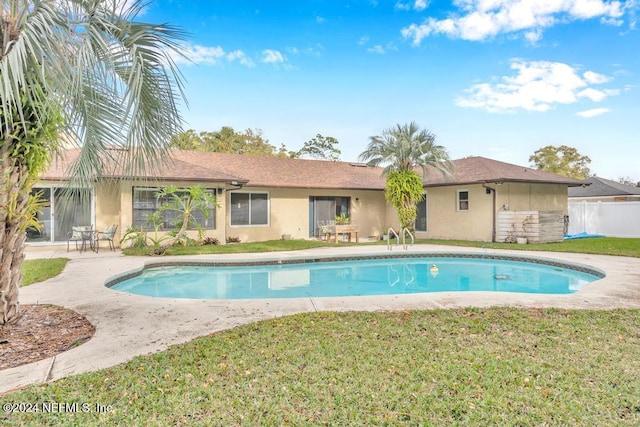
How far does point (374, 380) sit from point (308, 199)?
15077 millimetres

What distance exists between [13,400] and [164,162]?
2611mm

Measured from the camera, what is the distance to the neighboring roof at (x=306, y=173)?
15.2 metres

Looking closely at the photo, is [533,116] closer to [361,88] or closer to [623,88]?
[623,88]

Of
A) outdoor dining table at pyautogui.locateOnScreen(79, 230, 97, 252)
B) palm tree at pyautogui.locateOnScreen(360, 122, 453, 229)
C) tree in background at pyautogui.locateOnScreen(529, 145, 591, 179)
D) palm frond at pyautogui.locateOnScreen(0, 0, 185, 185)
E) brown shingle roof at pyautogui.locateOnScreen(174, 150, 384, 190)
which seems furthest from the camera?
tree in background at pyautogui.locateOnScreen(529, 145, 591, 179)

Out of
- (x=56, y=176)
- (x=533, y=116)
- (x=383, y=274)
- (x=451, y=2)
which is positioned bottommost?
(x=383, y=274)

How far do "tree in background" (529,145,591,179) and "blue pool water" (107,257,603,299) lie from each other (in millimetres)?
35770

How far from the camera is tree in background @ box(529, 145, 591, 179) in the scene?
40.4 metres

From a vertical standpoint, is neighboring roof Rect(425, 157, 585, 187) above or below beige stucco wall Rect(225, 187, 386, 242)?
above

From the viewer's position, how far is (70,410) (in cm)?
262

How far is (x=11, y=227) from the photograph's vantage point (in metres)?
4.07

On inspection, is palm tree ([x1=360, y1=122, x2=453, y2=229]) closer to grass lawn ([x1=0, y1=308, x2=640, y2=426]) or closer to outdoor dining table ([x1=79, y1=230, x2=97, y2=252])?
outdoor dining table ([x1=79, y1=230, x2=97, y2=252])

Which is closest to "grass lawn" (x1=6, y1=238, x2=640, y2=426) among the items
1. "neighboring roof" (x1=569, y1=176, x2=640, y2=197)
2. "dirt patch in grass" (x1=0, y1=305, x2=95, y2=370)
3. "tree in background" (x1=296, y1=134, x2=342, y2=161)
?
"dirt patch in grass" (x1=0, y1=305, x2=95, y2=370)

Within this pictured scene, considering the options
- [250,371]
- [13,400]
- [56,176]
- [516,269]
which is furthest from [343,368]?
[56,176]

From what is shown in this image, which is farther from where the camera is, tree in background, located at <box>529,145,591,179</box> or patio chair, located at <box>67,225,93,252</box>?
tree in background, located at <box>529,145,591,179</box>
